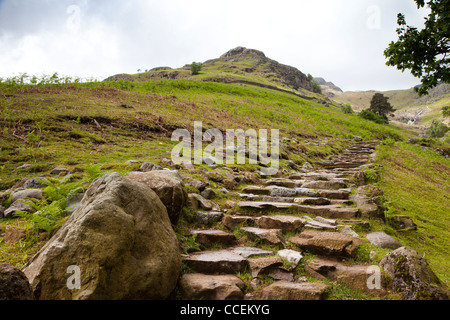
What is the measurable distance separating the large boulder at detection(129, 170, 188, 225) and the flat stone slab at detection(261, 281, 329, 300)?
2578mm

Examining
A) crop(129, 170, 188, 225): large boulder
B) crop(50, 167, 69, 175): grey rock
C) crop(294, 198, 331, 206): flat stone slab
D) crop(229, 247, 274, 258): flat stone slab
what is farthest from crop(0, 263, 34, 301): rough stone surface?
crop(294, 198, 331, 206): flat stone slab

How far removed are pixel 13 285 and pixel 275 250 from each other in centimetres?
437

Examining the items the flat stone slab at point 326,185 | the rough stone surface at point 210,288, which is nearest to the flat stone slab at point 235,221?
the rough stone surface at point 210,288

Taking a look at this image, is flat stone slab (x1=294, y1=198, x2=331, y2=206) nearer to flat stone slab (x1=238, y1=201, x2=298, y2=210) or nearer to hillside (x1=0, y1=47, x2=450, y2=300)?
hillside (x1=0, y1=47, x2=450, y2=300)

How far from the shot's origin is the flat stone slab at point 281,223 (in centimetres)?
604

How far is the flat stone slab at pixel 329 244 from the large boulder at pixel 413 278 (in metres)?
0.81

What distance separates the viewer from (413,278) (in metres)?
3.62

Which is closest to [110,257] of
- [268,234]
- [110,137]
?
[268,234]

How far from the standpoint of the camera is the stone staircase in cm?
367

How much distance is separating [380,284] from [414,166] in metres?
18.8

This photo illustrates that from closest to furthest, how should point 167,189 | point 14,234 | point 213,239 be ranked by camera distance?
point 14,234 → point 167,189 → point 213,239

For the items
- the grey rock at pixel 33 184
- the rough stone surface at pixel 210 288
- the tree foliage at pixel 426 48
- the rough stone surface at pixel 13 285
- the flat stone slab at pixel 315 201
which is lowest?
the rough stone surface at pixel 210 288

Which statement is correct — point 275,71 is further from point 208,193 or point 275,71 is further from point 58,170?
point 58,170

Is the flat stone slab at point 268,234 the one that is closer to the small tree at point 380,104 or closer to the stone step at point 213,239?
the stone step at point 213,239
